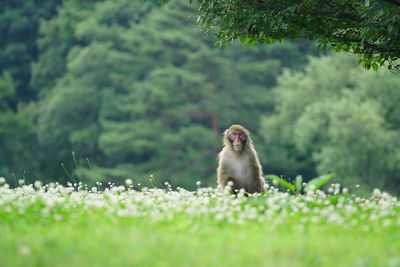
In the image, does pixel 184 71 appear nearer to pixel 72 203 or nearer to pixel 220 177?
pixel 220 177

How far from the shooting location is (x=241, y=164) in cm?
1038

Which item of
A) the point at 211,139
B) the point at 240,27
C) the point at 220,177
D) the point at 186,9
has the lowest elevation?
the point at 211,139

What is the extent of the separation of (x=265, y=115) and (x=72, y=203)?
31.4m

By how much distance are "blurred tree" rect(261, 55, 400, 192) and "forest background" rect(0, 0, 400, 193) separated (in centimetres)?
11

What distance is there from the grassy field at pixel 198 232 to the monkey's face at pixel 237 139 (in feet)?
7.33

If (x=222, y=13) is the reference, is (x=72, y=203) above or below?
below

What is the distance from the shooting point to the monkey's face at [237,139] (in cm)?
1030

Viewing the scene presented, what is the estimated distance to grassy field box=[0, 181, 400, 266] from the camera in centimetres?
531

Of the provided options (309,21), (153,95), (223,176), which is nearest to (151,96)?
(153,95)

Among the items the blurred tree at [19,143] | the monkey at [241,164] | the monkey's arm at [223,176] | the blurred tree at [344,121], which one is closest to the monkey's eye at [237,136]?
the monkey at [241,164]

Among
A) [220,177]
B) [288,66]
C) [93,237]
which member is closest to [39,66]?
[288,66]

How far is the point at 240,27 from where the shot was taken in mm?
9508

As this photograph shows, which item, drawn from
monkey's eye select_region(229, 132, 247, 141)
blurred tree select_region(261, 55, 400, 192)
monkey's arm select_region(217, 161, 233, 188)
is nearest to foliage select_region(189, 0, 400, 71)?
monkey's eye select_region(229, 132, 247, 141)

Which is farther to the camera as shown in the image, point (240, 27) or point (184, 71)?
point (184, 71)
